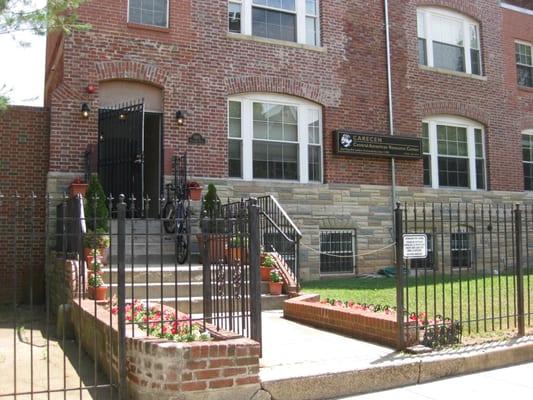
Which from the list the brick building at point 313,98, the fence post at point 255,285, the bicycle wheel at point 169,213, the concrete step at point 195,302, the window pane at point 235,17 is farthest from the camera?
the window pane at point 235,17

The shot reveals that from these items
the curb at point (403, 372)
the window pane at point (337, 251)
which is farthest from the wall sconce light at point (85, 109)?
the curb at point (403, 372)

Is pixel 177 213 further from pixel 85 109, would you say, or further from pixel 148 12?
pixel 148 12

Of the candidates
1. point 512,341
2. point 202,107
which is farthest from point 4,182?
point 512,341

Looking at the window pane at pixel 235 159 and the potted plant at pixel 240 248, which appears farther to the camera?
the window pane at pixel 235 159

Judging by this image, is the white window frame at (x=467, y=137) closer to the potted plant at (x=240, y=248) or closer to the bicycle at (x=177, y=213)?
the bicycle at (x=177, y=213)

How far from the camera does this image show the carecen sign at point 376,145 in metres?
13.6

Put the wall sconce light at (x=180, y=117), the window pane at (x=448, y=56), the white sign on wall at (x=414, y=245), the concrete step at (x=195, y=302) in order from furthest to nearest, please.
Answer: the window pane at (x=448, y=56), the wall sconce light at (x=180, y=117), the concrete step at (x=195, y=302), the white sign on wall at (x=414, y=245)

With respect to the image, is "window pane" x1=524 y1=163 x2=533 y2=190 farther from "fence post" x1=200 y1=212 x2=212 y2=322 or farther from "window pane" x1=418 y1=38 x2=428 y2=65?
"fence post" x1=200 y1=212 x2=212 y2=322

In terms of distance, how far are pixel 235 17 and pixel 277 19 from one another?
1.07 m

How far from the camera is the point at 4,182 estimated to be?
11344 millimetres

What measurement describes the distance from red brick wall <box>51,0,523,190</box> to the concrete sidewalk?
6290 mm

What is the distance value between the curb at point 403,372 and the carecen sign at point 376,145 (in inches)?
297

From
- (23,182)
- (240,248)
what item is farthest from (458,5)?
(240,248)

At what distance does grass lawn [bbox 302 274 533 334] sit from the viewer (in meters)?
7.00
